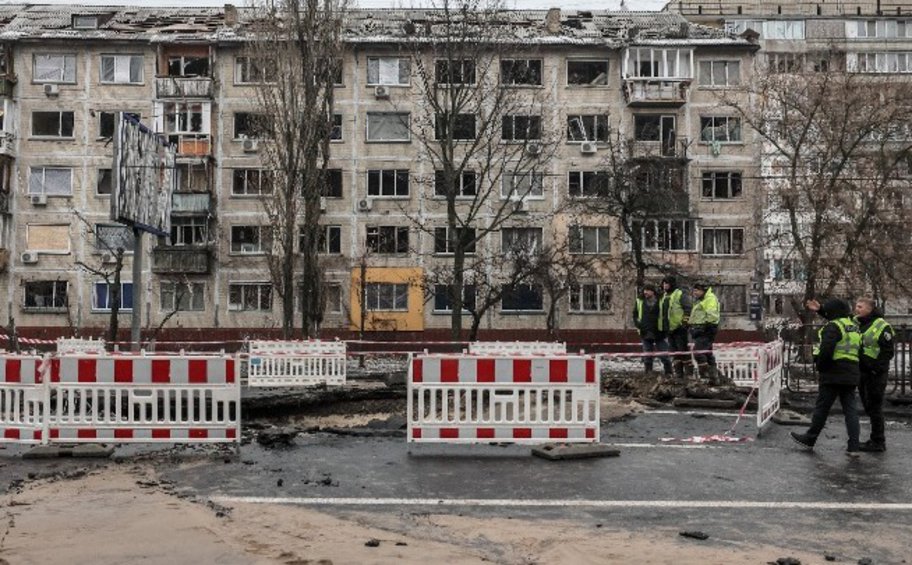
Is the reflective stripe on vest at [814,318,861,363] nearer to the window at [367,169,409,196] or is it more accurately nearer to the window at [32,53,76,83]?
the window at [367,169,409,196]

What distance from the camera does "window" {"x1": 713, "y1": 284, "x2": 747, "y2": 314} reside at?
4538 cm

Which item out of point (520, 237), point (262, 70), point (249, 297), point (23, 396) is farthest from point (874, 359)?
point (249, 297)

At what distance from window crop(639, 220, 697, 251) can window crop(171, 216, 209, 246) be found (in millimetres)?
21589

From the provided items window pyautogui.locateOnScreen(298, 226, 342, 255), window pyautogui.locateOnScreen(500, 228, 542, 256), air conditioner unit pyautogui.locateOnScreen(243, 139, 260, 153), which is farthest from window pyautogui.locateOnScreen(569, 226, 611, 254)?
air conditioner unit pyautogui.locateOnScreen(243, 139, 260, 153)

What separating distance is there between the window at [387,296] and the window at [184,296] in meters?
8.21

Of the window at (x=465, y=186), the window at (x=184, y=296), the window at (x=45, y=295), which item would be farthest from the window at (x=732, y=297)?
the window at (x=45, y=295)

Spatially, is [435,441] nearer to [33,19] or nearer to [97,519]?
[97,519]

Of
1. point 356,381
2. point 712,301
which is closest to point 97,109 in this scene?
point 356,381

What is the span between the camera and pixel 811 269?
3297 centimetres

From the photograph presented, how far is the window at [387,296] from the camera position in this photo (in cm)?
4505

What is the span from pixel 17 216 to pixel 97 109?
6.64 m

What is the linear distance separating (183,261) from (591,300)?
20151 mm

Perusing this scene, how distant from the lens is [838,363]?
1023cm

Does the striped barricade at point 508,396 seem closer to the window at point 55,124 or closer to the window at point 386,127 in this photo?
the window at point 386,127
